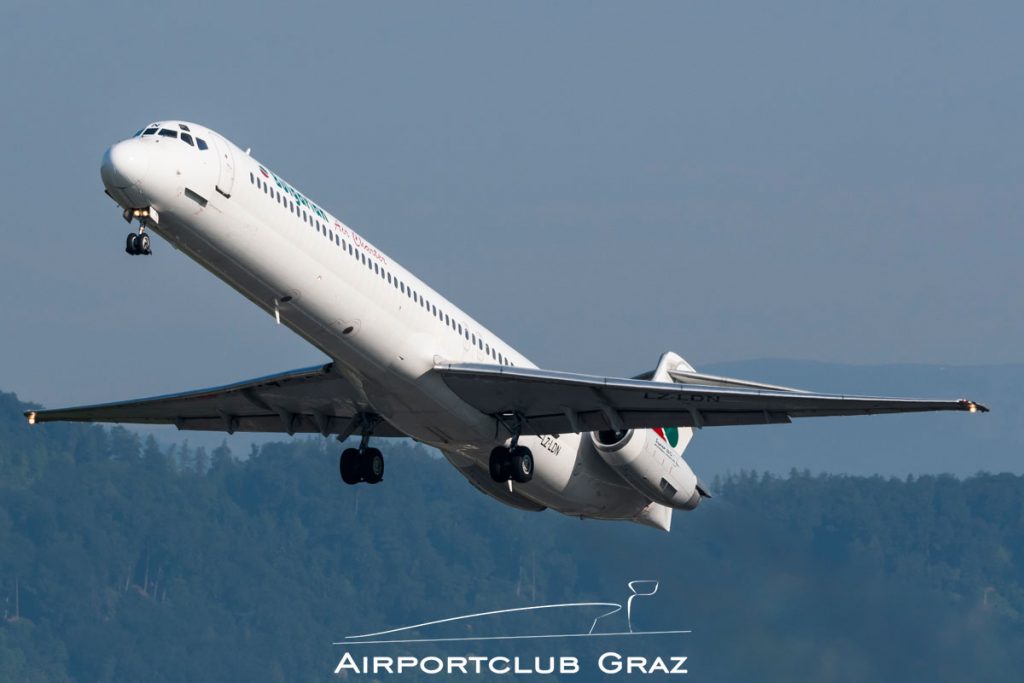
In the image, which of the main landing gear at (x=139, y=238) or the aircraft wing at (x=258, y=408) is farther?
the aircraft wing at (x=258, y=408)

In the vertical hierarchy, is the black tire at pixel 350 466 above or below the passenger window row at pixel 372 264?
below

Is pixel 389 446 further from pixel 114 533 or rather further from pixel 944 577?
pixel 944 577

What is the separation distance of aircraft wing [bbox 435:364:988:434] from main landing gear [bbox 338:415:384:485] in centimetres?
296

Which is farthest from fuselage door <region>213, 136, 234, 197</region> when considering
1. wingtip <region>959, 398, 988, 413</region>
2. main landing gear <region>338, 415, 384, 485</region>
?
wingtip <region>959, 398, 988, 413</region>

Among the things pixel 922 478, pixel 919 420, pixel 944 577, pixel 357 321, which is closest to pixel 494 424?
pixel 357 321

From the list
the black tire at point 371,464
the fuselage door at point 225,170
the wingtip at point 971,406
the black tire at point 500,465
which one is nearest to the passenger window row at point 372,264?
the fuselage door at point 225,170

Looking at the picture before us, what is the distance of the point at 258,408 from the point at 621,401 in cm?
756

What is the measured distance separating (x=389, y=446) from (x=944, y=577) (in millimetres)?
27856

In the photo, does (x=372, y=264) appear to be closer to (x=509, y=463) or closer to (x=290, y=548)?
(x=509, y=463)

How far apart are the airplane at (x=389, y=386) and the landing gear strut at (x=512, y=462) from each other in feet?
0.12

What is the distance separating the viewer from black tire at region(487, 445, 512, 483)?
33.0 metres

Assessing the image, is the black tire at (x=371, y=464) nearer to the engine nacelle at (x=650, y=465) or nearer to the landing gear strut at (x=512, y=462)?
the landing gear strut at (x=512, y=462)

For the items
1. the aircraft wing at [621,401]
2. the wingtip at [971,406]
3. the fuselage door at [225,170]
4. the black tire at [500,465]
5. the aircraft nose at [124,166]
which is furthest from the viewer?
the black tire at [500,465]

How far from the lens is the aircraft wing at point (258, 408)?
33.1 metres
